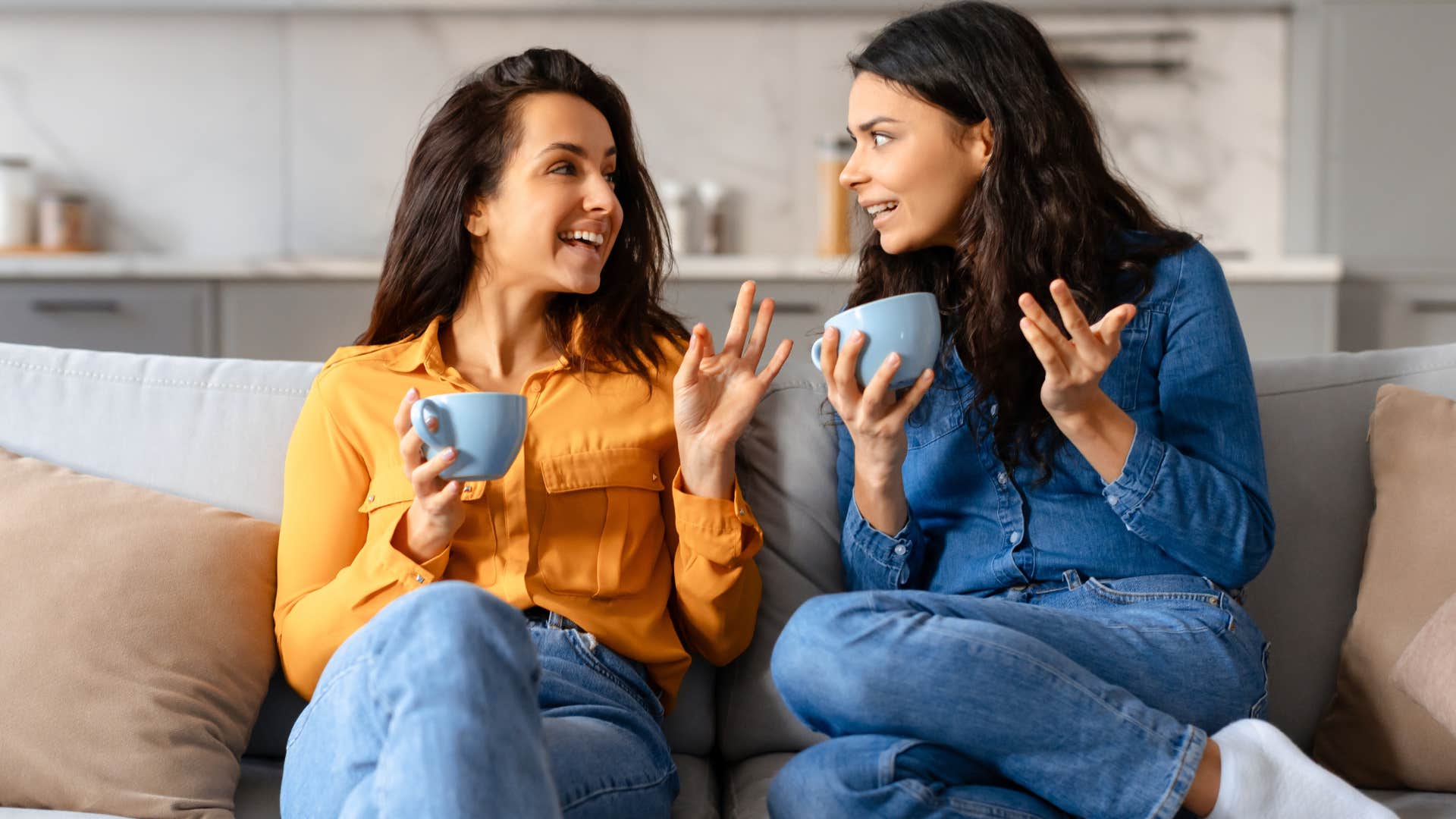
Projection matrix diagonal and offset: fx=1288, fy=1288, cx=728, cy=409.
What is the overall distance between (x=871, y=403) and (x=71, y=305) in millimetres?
2985

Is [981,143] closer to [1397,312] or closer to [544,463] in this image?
[544,463]

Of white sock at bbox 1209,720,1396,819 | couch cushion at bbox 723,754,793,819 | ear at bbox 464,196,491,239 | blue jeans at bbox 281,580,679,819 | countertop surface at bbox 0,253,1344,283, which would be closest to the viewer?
blue jeans at bbox 281,580,679,819

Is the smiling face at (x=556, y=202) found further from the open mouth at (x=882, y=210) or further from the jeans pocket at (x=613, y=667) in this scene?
the jeans pocket at (x=613, y=667)

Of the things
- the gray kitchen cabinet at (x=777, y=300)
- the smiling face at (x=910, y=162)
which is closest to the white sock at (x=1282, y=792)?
the smiling face at (x=910, y=162)

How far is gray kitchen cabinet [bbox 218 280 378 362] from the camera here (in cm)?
360

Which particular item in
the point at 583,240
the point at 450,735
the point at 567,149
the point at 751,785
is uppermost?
the point at 567,149

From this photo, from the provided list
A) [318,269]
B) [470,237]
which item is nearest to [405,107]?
[318,269]

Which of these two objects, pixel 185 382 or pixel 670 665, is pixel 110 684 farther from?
pixel 670 665

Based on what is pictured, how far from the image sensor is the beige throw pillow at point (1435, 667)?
135 cm

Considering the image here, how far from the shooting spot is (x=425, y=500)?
51.7 inches

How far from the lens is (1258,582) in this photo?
160 cm

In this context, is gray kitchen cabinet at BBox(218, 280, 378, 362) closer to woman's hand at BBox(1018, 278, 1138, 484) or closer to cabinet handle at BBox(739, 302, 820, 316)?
cabinet handle at BBox(739, 302, 820, 316)

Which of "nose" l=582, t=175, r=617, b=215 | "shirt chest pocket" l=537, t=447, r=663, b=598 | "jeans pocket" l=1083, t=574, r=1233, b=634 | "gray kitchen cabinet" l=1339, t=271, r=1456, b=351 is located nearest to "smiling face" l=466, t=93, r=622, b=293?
"nose" l=582, t=175, r=617, b=215

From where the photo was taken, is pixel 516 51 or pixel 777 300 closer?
pixel 777 300
